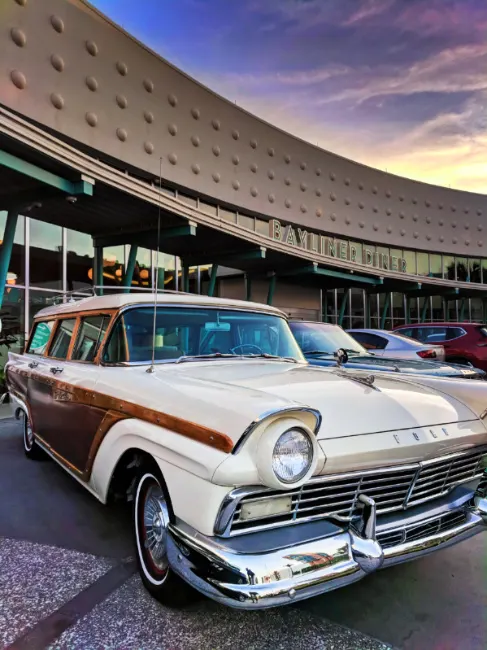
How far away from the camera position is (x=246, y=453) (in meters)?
2.01

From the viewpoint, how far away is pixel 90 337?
3.74 metres

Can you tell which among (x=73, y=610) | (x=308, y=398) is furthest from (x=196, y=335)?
(x=73, y=610)

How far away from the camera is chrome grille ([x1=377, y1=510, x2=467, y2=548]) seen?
2.29 m

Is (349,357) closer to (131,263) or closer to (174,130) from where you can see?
(131,263)

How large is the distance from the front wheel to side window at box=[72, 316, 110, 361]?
1.23 metres

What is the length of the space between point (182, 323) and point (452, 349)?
9.03m

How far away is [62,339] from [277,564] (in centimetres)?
319

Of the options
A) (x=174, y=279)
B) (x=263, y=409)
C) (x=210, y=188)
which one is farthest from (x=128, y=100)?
(x=263, y=409)

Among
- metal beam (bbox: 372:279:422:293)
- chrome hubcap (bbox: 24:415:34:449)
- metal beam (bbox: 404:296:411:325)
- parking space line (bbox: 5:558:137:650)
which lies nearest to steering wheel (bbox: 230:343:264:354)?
parking space line (bbox: 5:558:137:650)

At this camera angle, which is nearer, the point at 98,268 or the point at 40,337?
the point at 40,337

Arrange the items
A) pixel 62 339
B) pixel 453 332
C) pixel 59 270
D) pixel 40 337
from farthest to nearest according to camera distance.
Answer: pixel 59 270 < pixel 453 332 < pixel 40 337 < pixel 62 339

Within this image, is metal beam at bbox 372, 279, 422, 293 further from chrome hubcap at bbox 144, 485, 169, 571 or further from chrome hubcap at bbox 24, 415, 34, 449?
chrome hubcap at bbox 144, 485, 169, 571

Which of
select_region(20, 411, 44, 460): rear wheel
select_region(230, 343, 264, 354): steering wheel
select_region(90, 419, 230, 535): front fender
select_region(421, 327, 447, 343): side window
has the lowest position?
select_region(20, 411, 44, 460): rear wheel

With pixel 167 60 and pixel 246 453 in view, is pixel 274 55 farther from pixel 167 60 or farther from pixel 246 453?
pixel 246 453
